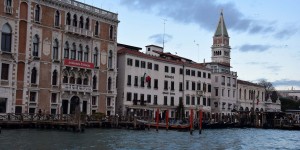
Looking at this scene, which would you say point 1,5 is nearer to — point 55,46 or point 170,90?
point 55,46

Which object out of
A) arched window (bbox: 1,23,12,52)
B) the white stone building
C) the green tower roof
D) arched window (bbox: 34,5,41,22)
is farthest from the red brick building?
the green tower roof

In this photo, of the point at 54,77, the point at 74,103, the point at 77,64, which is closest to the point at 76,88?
the point at 74,103

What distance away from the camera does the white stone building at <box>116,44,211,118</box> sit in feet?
196

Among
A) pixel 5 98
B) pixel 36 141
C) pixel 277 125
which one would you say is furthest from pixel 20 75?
pixel 277 125

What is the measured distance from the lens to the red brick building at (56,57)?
45.8 meters

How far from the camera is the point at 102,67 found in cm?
5553

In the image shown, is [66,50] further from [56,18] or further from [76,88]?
[76,88]

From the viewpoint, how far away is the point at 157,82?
212 ft

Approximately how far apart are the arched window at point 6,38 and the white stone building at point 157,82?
55.4 ft

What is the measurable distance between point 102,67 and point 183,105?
17608 mm

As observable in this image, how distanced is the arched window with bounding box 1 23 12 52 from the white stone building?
55.4 ft

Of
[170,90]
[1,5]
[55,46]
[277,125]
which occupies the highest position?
[1,5]

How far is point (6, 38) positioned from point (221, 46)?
6514 centimetres

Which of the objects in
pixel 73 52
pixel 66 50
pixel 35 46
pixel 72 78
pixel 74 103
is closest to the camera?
pixel 35 46
